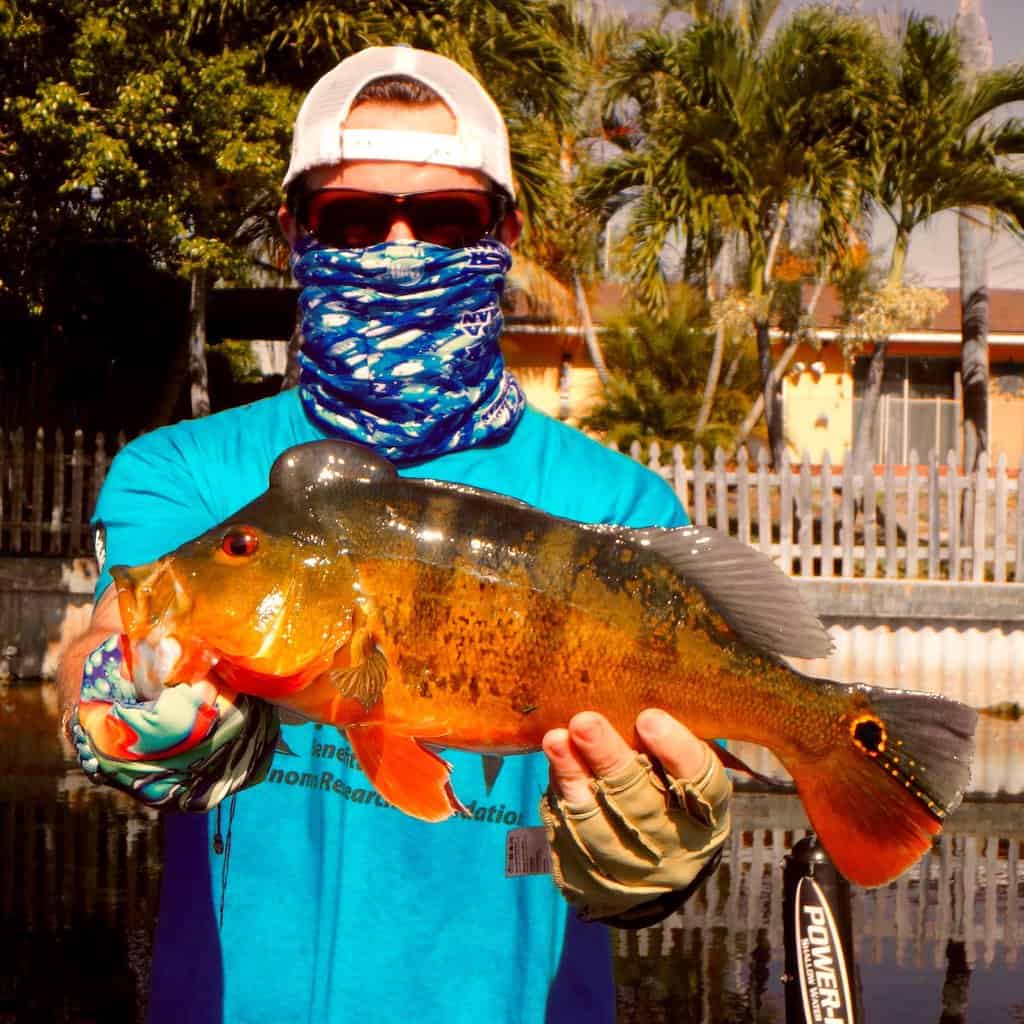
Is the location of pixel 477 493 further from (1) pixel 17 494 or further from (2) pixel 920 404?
(2) pixel 920 404

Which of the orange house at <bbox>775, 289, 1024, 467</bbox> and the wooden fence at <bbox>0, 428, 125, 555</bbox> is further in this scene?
the orange house at <bbox>775, 289, 1024, 467</bbox>

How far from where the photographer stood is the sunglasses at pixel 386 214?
8.27ft

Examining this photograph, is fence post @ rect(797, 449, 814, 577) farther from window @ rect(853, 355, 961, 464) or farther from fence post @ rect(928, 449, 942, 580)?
window @ rect(853, 355, 961, 464)

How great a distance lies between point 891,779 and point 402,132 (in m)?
1.41

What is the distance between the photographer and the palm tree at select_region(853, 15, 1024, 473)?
15609 millimetres

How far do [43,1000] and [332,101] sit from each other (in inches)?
192

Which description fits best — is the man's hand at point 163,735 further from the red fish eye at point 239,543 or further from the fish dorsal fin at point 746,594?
the fish dorsal fin at point 746,594

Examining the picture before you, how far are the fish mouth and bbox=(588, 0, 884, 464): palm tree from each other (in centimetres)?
1451

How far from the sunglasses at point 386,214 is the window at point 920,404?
2785 centimetres

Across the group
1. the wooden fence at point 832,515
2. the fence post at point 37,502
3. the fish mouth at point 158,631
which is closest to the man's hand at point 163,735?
the fish mouth at point 158,631

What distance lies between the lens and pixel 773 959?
269 inches

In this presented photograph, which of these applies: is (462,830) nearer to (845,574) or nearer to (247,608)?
(247,608)

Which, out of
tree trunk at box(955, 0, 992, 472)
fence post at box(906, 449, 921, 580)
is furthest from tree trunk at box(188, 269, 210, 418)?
tree trunk at box(955, 0, 992, 472)

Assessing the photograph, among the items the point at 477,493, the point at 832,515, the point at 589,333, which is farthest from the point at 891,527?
the point at 477,493
